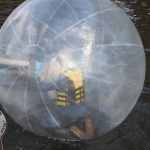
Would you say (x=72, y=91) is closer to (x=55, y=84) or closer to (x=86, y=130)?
(x=55, y=84)

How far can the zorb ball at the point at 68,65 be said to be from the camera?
3924 mm

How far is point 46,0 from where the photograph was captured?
13.8 ft

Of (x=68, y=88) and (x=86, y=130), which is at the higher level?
(x=68, y=88)

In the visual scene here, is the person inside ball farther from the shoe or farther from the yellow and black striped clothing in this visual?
the shoe

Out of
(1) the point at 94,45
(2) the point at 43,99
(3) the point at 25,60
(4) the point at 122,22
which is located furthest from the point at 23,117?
(4) the point at 122,22

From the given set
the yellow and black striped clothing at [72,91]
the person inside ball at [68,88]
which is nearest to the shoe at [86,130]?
the person inside ball at [68,88]

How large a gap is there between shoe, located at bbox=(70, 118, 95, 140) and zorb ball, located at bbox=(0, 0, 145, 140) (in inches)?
0.5

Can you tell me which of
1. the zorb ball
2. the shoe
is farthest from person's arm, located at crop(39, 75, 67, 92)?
the shoe

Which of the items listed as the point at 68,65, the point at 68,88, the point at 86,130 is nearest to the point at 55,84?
the point at 68,88

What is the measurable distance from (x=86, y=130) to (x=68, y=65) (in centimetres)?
93

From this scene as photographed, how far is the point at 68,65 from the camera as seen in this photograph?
12.8 feet

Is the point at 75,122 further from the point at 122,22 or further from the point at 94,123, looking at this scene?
the point at 122,22

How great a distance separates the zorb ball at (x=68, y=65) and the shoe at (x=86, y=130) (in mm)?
12

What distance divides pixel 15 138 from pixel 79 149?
0.98m
